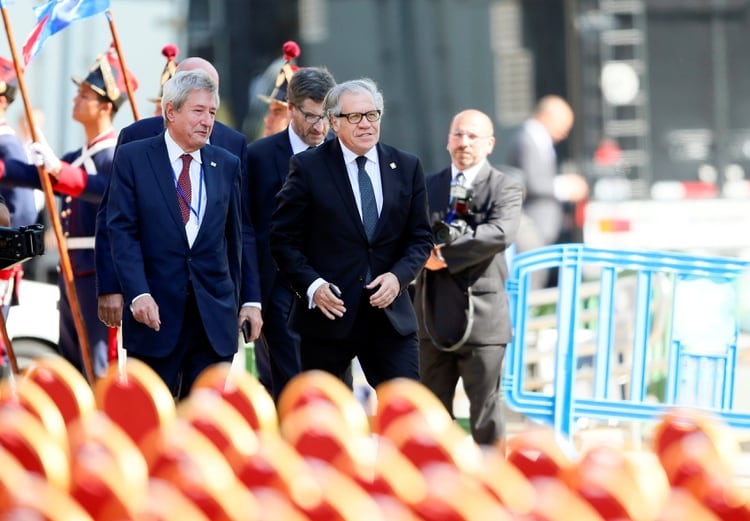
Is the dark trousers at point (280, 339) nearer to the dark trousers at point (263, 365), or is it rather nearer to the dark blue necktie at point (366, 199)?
the dark trousers at point (263, 365)

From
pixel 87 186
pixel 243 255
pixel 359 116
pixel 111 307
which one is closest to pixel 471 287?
pixel 243 255

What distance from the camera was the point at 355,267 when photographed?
656cm

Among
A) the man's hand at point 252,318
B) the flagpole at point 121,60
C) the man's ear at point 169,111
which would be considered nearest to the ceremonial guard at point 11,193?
the flagpole at point 121,60

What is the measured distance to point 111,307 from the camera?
6477mm

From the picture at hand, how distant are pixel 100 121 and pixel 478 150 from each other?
72.0 inches

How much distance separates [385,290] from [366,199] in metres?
0.37

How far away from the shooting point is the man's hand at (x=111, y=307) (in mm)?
6473

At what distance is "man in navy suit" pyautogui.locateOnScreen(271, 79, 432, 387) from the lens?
6516mm

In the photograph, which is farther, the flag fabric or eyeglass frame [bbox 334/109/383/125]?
the flag fabric

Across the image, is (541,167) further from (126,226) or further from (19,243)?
(126,226)

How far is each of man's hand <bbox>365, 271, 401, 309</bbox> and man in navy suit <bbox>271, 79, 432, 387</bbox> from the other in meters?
0.01

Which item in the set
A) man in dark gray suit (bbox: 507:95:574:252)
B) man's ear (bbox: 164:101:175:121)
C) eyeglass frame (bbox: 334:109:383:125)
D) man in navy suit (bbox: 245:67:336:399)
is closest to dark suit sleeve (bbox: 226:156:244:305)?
man's ear (bbox: 164:101:175:121)

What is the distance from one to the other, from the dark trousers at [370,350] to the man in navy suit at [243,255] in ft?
0.77

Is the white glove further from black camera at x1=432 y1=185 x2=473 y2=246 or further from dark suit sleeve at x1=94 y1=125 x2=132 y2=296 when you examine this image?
black camera at x1=432 y1=185 x2=473 y2=246
